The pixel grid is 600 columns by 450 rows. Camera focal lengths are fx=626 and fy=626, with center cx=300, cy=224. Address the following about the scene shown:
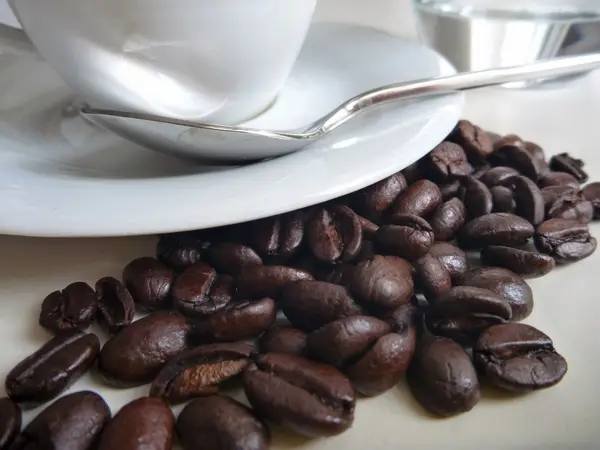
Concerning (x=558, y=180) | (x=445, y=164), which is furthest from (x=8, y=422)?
(x=558, y=180)

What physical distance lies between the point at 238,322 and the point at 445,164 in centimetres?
32

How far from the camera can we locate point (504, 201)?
65cm

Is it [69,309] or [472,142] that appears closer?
[69,309]

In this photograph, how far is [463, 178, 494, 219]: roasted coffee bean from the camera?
0.64 metres

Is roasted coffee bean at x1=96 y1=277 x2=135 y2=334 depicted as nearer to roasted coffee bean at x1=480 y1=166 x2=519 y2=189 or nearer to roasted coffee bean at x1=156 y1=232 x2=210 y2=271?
roasted coffee bean at x1=156 y1=232 x2=210 y2=271

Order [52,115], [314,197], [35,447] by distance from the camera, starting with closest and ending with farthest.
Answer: [35,447] → [314,197] → [52,115]

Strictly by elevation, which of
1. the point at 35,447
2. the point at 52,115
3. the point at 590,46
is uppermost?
the point at 590,46

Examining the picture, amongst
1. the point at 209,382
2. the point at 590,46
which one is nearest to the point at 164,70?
the point at 209,382

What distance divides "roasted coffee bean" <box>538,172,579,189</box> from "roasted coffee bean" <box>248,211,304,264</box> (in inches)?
11.6

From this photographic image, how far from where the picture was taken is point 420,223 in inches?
22.9

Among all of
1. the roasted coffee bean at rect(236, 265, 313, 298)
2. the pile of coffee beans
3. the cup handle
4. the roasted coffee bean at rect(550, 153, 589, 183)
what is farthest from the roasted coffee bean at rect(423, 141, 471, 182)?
the cup handle

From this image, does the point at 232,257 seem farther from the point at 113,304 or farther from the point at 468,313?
the point at 468,313

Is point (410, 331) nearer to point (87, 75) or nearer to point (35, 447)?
point (35, 447)

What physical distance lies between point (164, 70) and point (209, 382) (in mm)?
324
